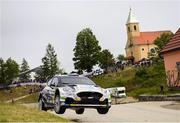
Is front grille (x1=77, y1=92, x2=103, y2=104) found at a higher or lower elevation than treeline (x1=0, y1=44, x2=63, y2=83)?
lower

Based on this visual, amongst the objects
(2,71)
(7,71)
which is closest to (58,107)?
(2,71)

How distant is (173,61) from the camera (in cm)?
3553

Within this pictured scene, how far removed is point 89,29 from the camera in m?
86.7

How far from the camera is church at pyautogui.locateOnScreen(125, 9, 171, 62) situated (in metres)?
126

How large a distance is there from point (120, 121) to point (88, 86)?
6.35ft

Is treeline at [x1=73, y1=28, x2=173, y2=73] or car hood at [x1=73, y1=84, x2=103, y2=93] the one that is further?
treeline at [x1=73, y1=28, x2=173, y2=73]

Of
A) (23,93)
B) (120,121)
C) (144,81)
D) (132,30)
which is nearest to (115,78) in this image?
(144,81)

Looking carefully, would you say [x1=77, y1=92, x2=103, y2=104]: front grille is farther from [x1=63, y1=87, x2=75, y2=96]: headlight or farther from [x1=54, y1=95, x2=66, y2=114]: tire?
[x1=54, y1=95, x2=66, y2=114]: tire

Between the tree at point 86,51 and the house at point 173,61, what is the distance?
47.4 m

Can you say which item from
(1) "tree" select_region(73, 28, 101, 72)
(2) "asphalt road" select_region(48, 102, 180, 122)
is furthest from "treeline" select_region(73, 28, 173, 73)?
(2) "asphalt road" select_region(48, 102, 180, 122)

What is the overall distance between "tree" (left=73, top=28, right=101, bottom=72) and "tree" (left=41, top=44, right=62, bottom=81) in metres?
8.32

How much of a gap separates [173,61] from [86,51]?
4918 centimetres

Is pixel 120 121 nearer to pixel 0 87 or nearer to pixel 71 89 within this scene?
→ pixel 71 89

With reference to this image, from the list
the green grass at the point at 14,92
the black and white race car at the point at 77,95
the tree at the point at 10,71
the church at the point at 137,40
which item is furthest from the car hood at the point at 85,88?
the church at the point at 137,40
